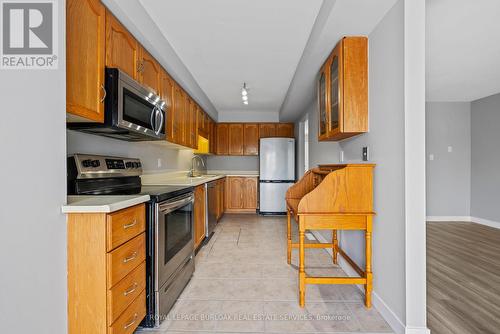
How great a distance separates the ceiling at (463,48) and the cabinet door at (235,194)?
3998 mm

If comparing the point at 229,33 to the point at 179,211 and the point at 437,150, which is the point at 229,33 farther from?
the point at 437,150

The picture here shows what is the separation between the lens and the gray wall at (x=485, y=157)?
442 centimetres

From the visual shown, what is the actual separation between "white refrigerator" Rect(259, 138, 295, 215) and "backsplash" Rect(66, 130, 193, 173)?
67.3 inches

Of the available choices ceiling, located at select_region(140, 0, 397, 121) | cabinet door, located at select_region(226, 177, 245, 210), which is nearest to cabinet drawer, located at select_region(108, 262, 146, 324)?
ceiling, located at select_region(140, 0, 397, 121)

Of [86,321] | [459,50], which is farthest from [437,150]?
[86,321]

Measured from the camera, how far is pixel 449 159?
4.93m

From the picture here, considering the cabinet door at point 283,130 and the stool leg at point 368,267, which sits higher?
the cabinet door at point 283,130

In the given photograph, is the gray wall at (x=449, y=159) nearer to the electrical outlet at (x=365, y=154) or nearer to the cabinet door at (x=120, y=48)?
the electrical outlet at (x=365, y=154)

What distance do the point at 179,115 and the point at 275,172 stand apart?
2810 mm

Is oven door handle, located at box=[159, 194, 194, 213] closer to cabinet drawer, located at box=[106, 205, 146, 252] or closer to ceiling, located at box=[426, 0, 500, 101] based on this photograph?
cabinet drawer, located at box=[106, 205, 146, 252]

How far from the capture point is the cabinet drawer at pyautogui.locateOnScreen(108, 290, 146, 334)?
4.29 ft

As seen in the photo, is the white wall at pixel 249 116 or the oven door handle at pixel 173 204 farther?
the white wall at pixel 249 116

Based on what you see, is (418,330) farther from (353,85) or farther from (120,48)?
(120,48)

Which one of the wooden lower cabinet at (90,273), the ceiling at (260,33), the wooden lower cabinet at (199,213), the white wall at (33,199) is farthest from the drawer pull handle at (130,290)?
the ceiling at (260,33)
